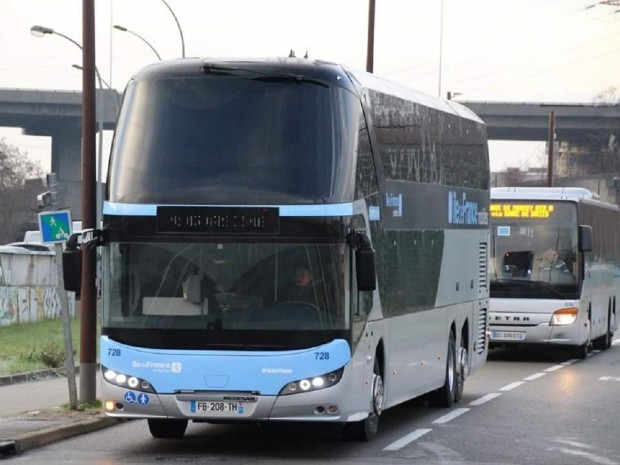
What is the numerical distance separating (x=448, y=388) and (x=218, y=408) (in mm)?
6279

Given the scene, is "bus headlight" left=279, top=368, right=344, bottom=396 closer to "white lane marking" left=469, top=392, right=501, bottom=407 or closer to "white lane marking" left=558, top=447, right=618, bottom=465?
"white lane marking" left=558, top=447, right=618, bottom=465

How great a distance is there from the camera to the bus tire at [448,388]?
19.5m

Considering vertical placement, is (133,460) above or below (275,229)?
below

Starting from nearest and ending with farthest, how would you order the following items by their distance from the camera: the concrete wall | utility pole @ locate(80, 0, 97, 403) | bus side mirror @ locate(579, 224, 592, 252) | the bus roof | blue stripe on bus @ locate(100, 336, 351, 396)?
1. blue stripe on bus @ locate(100, 336, 351, 396)
2. the bus roof
3. utility pole @ locate(80, 0, 97, 403)
4. bus side mirror @ locate(579, 224, 592, 252)
5. the concrete wall

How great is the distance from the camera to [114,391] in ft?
46.4

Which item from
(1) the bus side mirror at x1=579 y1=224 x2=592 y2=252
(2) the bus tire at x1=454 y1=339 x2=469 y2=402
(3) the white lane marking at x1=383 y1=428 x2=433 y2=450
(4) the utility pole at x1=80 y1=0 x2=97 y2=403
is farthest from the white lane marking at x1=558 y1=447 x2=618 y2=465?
(1) the bus side mirror at x1=579 y1=224 x2=592 y2=252

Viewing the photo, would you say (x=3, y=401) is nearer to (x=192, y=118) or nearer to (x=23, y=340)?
(x=192, y=118)

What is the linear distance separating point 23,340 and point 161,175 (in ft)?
60.8

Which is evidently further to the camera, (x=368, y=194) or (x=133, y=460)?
(x=368, y=194)

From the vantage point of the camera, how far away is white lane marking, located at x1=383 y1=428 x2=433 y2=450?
49.4 feet

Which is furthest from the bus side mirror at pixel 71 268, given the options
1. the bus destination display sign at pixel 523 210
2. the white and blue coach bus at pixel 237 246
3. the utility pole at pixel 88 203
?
the bus destination display sign at pixel 523 210

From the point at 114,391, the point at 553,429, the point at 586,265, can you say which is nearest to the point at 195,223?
the point at 114,391

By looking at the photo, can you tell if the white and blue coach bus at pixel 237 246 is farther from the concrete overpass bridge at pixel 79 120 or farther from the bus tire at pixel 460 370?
the concrete overpass bridge at pixel 79 120

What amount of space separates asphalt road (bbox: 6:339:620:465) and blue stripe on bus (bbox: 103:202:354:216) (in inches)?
85.0
